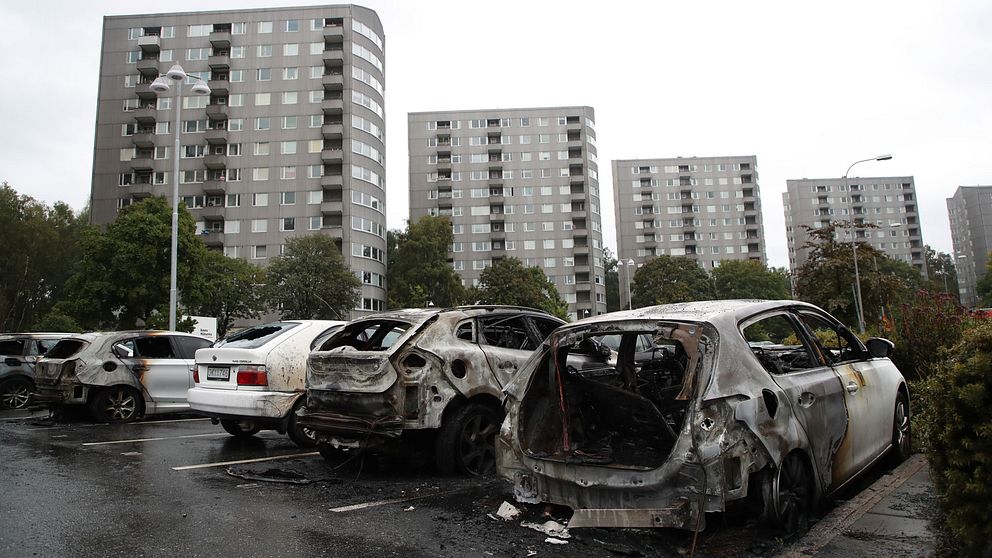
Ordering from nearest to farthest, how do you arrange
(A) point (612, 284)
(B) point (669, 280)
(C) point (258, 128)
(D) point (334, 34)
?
1. (C) point (258, 128)
2. (D) point (334, 34)
3. (B) point (669, 280)
4. (A) point (612, 284)

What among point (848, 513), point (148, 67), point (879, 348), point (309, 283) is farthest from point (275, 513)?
point (148, 67)

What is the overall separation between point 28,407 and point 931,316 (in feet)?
55.3

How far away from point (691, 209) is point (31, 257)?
8766cm

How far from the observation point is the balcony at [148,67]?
60344mm

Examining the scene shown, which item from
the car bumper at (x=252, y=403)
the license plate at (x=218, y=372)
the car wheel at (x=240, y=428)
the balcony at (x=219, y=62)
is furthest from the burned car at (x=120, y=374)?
the balcony at (x=219, y=62)

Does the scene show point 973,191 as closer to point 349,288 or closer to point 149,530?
point 349,288

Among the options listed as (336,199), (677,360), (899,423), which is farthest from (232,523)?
(336,199)

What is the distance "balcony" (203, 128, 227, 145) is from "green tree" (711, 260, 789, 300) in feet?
192

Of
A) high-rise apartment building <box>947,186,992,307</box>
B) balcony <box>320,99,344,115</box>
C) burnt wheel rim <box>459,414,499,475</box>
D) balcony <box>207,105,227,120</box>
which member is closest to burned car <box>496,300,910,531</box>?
burnt wheel rim <box>459,414,499,475</box>

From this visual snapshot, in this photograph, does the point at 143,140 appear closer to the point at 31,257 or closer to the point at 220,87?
the point at 220,87

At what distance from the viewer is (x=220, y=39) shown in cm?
6078

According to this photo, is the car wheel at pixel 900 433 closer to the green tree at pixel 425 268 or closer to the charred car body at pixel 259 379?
the charred car body at pixel 259 379

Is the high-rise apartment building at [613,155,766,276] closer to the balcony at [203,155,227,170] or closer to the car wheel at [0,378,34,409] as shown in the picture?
the balcony at [203,155,227,170]

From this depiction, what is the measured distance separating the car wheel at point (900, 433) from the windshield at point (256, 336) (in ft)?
22.5
